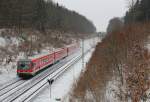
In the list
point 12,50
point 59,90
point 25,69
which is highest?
point 12,50

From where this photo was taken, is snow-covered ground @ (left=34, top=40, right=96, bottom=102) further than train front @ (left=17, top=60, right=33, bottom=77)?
No

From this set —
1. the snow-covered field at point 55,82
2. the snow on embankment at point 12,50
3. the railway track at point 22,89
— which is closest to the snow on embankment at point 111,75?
the snow-covered field at point 55,82

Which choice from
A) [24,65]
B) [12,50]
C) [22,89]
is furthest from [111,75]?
[12,50]

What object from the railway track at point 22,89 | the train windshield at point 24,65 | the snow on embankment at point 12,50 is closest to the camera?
the railway track at point 22,89

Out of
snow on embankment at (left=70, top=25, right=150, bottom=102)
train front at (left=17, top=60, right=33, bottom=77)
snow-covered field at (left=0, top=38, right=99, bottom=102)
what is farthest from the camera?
train front at (left=17, top=60, right=33, bottom=77)

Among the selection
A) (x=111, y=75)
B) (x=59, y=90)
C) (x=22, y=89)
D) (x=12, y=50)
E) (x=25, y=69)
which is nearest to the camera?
(x=111, y=75)

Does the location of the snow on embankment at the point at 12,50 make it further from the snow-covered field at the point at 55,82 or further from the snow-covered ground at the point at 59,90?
the snow-covered ground at the point at 59,90

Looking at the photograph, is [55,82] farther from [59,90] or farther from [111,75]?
[111,75]

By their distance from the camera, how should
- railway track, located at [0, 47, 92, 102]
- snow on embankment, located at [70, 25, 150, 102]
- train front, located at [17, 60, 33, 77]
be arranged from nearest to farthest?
snow on embankment, located at [70, 25, 150, 102] < railway track, located at [0, 47, 92, 102] < train front, located at [17, 60, 33, 77]

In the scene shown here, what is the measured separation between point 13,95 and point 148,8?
168 ft

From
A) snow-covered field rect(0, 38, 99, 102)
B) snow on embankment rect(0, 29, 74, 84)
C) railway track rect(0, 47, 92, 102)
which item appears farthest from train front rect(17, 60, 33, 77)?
snow on embankment rect(0, 29, 74, 84)

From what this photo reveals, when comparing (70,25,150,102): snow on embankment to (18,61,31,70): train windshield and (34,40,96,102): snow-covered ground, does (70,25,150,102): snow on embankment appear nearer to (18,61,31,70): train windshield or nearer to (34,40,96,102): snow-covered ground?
(34,40,96,102): snow-covered ground

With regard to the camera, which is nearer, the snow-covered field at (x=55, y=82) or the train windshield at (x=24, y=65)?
the snow-covered field at (x=55, y=82)

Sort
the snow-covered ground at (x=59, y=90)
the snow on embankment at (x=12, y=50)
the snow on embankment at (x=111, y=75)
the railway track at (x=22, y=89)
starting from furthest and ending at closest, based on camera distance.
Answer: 1. the snow on embankment at (x=12, y=50)
2. the railway track at (x=22, y=89)
3. the snow-covered ground at (x=59, y=90)
4. the snow on embankment at (x=111, y=75)
